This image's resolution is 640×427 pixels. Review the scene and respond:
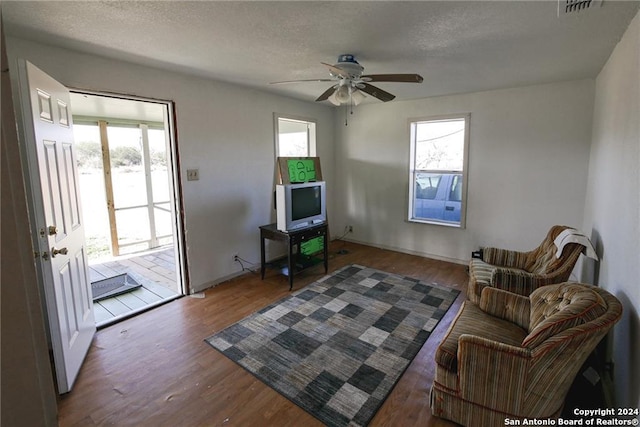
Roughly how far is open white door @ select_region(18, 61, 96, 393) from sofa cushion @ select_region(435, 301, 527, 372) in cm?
241

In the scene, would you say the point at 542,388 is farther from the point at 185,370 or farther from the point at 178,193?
the point at 178,193

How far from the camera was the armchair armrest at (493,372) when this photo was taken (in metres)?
1.59

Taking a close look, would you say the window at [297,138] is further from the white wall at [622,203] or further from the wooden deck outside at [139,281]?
the white wall at [622,203]

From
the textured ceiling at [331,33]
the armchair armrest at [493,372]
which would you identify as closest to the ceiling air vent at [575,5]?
the textured ceiling at [331,33]

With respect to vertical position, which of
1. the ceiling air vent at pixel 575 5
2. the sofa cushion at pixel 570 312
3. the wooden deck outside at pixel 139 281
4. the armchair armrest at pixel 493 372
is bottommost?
the wooden deck outside at pixel 139 281

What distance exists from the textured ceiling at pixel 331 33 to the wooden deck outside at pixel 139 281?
2376mm

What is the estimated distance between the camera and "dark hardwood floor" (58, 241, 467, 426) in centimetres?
190

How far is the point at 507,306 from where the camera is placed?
7.15 feet

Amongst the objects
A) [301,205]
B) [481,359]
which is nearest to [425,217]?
[301,205]

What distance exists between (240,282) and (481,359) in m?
2.86

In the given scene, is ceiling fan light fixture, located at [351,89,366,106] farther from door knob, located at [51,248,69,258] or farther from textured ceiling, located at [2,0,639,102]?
door knob, located at [51,248,69,258]

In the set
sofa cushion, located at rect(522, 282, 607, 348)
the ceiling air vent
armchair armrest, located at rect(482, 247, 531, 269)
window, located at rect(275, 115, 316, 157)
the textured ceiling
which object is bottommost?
armchair armrest, located at rect(482, 247, 531, 269)

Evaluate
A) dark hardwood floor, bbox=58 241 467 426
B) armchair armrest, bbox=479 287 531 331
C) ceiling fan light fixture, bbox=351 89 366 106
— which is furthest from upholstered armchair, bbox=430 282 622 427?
ceiling fan light fixture, bbox=351 89 366 106

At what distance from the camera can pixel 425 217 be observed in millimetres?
4793
